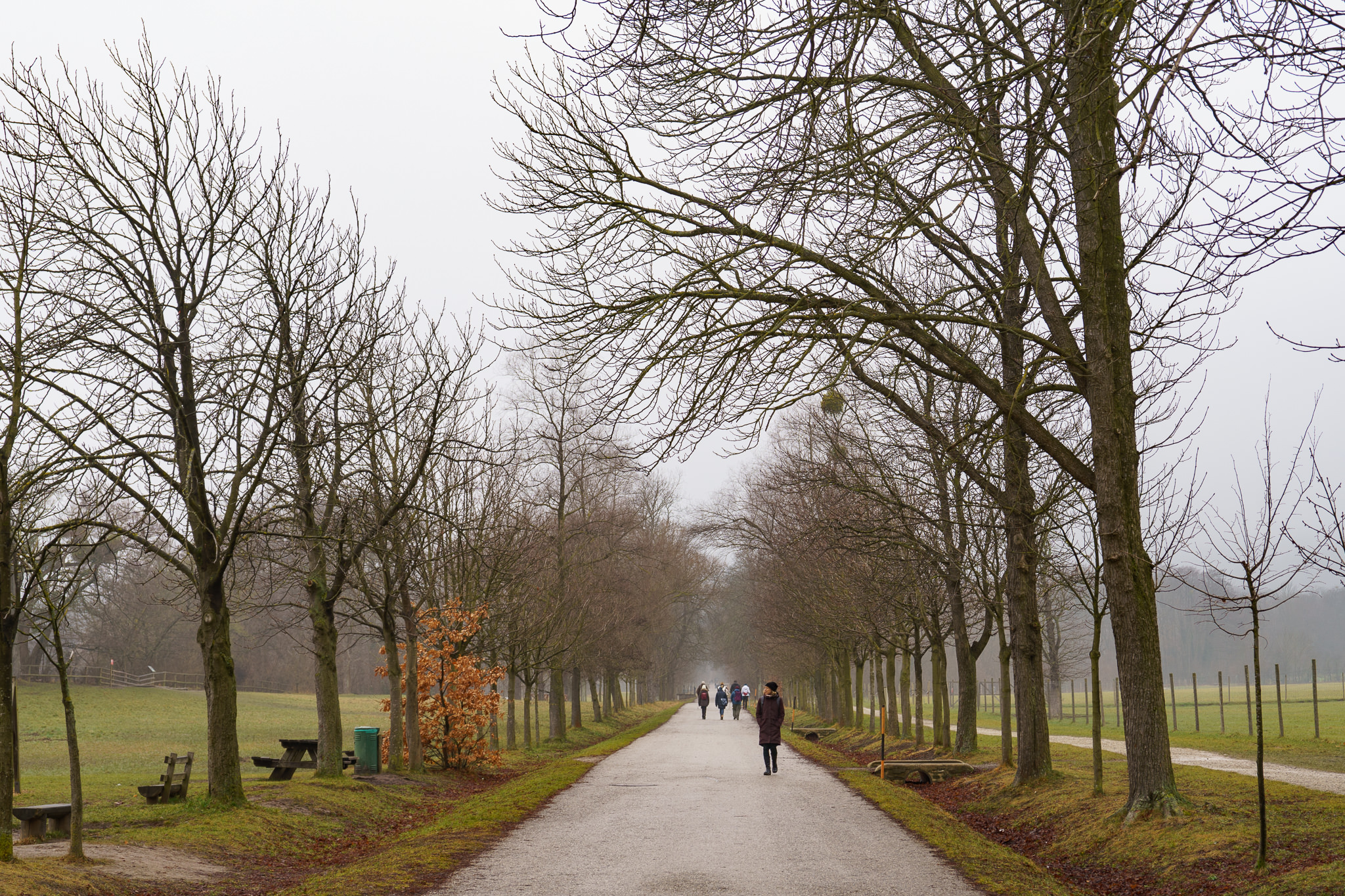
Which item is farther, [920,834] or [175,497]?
[175,497]

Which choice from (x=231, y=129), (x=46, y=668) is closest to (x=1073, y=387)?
(x=231, y=129)

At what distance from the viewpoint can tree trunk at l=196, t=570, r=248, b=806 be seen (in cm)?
1309

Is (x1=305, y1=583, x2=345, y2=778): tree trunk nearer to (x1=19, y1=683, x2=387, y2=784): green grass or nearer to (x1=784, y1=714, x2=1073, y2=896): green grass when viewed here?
(x1=19, y1=683, x2=387, y2=784): green grass

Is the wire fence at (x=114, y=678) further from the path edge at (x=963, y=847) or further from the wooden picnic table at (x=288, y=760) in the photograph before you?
the path edge at (x=963, y=847)

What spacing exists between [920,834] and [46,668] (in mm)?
75640

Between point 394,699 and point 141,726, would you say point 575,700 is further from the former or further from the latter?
point 394,699

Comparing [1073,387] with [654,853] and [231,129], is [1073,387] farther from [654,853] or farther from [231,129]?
[231,129]

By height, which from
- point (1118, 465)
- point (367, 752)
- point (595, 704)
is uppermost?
point (1118, 465)

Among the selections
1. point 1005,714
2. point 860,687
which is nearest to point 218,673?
point 1005,714

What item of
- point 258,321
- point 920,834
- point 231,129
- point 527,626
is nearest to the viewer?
point 920,834

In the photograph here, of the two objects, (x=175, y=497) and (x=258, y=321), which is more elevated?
(x=258, y=321)

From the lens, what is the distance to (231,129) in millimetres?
14023

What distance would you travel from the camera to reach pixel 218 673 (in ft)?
44.2

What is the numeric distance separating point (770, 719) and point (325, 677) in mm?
8023
